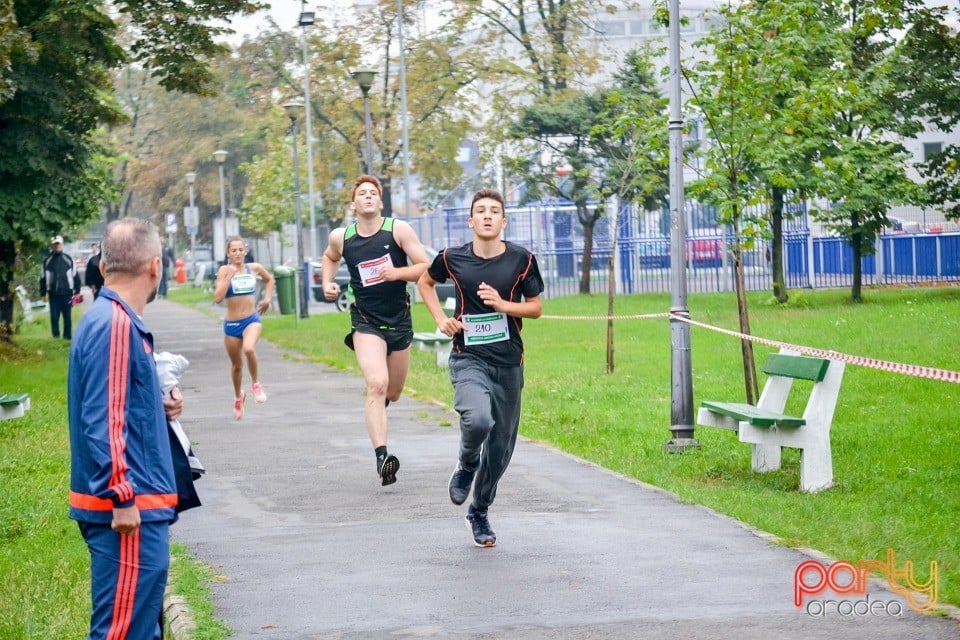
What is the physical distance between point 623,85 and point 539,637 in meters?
31.5

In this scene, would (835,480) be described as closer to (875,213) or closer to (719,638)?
(719,638)

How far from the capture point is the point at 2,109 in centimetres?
2256

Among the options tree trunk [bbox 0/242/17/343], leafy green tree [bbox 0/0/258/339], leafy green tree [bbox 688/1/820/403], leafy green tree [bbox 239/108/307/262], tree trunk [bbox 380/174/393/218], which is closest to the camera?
leafy green tree [bbox 688/1/820/403]

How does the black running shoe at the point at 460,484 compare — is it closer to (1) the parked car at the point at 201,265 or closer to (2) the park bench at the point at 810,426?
(2) the park bench at the point at 810,426

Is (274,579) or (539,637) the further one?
(274,579)

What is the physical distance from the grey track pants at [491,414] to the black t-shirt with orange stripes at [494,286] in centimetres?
6

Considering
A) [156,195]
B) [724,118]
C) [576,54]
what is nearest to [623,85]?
[576,54]

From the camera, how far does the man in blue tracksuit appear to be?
4.50m

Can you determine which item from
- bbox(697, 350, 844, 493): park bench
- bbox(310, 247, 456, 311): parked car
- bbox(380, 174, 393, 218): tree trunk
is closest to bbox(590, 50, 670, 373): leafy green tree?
bbox(310, 247, 456, 311): parked car

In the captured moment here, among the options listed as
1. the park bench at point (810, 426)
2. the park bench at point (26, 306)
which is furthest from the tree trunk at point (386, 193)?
the park bench at point (810, 426)

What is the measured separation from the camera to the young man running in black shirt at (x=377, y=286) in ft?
33.1

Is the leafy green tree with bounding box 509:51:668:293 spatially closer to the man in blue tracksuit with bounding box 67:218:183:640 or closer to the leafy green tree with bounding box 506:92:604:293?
the leafy green tree with bounding box 506:92:604:293

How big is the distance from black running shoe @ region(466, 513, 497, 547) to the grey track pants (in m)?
0.04

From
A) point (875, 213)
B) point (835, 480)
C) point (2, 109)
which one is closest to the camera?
point (835, 480)
